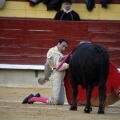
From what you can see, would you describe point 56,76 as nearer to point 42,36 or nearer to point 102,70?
point 102,70

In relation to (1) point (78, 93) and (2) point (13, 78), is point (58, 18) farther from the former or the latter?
(1) point (78, 93)

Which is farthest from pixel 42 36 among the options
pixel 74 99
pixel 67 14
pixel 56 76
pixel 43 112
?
pixel 43 112

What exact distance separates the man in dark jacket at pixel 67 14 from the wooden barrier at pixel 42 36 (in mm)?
109

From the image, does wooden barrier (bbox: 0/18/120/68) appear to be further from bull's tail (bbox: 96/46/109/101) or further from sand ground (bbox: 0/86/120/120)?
bull's tail (bbox: 96/46/109/101)

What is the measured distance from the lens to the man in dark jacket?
14961 mm

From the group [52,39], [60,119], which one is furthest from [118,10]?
[60,119]

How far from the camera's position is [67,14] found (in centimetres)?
1536

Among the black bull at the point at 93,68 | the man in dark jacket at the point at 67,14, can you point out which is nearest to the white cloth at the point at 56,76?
the black bull at the point at 93,68

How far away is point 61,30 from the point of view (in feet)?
52.0

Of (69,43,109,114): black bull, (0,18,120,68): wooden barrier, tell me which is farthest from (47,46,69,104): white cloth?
(0,18,120,68): wooden barrier

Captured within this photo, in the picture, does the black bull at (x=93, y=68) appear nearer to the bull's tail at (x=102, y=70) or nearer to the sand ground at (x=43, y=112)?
the bull's tail at (x=102, y=70)

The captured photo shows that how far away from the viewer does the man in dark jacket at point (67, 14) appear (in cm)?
1496

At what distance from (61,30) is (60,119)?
657 centimetres

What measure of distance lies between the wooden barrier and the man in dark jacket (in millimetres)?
109
